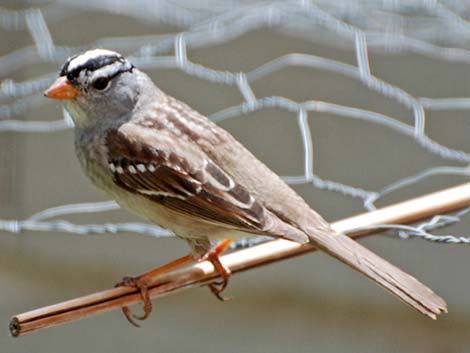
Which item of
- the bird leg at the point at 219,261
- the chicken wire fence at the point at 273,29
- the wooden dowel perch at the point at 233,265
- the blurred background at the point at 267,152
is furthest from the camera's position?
the blurred background at the point at 267,152

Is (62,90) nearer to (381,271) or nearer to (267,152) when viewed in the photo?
(381,271)

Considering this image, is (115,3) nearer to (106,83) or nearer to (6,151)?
(6,151)

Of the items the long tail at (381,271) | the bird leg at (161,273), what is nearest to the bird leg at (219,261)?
the bird leg at (161,273)

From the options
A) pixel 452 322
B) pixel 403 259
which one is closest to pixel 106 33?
pixel 403 259

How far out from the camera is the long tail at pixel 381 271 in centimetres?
171

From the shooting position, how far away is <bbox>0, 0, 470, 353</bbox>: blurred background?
3145 millimetres

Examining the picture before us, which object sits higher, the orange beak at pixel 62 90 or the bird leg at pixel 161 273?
the orange beak at pixel 62 90

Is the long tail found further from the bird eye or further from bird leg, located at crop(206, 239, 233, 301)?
the bird eye

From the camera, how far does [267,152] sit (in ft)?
10.9

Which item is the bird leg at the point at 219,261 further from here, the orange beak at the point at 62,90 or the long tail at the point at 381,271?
the orange beak at the point at 62,90

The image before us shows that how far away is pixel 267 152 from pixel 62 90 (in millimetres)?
1444

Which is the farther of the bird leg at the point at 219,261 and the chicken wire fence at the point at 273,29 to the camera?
the chicken wire fence at the point at 273,29

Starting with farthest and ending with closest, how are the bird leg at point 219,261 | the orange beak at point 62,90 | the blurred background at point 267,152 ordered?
the blurred background at point 267,152
the bird leg at point 219,261
the orange beak at point 62,90

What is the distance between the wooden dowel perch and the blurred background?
1068mm
